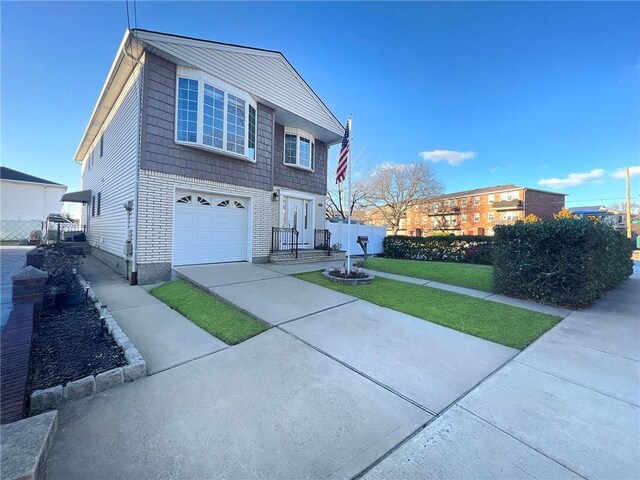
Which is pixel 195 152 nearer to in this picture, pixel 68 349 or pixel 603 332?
pixel 68 349

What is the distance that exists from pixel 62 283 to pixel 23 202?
82.9 ft

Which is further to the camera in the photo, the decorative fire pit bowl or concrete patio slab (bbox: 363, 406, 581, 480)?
the decorative fire pit bowl

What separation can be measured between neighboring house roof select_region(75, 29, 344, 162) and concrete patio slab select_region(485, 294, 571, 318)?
365 inches

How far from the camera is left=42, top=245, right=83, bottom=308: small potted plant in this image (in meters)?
4.92

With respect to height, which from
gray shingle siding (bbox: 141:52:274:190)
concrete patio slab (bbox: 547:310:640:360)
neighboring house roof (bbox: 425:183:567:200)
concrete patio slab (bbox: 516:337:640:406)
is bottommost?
concrete patio slab (bbox: 516:337:640:406)

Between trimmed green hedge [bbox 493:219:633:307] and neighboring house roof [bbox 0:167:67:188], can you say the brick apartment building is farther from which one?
neighboring house roof [bbox 0:167:67:188]

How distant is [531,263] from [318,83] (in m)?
12.0

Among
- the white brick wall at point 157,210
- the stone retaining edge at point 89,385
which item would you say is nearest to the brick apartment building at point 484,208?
the white brick wall at point 157,210

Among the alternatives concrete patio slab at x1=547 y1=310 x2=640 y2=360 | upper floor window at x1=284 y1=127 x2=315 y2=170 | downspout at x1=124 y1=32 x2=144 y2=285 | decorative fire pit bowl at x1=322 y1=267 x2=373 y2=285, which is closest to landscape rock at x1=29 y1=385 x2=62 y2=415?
downspout at x1=124 y1=32 x2=144 y2=285

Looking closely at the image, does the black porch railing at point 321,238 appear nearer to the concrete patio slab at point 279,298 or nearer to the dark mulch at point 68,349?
the concrete patio slab at point 279,298

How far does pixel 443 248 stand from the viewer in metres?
15.0

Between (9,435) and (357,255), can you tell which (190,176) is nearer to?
(9,435)

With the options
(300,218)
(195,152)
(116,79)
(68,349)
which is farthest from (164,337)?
(116,79)

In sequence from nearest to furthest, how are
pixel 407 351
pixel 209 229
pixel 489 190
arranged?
pixel 407 351
pixel 209 229
pixel 489 190
